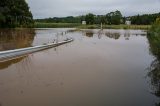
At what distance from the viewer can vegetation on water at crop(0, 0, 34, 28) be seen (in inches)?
1519

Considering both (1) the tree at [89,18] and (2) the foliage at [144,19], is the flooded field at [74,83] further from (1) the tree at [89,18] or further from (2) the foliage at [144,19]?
(1) the tree at [89,18]

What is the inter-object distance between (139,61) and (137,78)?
12.3 feet

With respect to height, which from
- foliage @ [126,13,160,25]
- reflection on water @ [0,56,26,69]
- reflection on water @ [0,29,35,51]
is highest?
foliage @ [126,13,160,25]

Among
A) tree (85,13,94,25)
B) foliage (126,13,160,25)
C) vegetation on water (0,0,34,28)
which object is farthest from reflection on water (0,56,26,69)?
tree (85,13,94,25)

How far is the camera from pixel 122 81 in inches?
347

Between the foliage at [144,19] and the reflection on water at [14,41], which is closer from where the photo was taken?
the reflection on water at [14,41]

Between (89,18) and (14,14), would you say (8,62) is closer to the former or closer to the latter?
(14,14)

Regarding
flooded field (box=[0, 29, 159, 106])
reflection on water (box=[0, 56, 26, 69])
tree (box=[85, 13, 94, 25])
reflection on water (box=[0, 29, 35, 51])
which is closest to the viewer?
flooded field (box=[0, 29, 159, 106])

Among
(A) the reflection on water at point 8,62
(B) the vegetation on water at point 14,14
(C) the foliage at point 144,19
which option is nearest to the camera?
(A) the reflection on water at point 8,62

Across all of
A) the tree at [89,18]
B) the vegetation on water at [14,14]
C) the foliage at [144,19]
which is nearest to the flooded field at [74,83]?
the vegetation on water at [14,14]

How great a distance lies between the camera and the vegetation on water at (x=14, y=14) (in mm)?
38578

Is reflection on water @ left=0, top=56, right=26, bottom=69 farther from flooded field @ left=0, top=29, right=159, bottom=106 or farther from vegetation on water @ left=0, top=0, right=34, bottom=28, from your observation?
vegetation on water @ left=0, top=0, right=34, bottom=28

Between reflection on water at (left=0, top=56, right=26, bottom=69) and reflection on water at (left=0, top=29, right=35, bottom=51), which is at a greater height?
reflection on water at (left=0, top=29, right=35, bottom=51)

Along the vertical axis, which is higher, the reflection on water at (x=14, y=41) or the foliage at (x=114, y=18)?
the foliage at (x=114, y=18)
